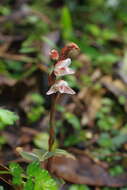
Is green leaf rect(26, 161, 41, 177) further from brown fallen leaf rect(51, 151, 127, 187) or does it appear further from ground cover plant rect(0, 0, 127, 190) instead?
brown fallen leaf rect(51, 151, 127, 187)

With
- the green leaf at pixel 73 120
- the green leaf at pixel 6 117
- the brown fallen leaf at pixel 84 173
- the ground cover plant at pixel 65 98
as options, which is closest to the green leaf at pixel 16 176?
the ground cover plant at pixel 65 98

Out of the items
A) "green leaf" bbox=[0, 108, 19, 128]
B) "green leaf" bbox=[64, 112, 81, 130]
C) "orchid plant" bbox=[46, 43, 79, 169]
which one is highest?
"orchid plant" bbox=[46, 43, 79, 169]

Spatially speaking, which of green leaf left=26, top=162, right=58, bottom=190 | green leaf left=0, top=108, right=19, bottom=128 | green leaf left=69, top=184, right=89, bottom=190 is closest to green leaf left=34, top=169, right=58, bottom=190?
green leaf left=26, top=162, right=58, bottom=190

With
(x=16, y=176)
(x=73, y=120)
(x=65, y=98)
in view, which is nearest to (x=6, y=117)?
(x=16, y=176)

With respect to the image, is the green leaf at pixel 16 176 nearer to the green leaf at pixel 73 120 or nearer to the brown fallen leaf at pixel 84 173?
the brown fallen leaf at pixel 84 173

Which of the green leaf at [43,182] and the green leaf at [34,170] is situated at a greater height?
the green leaf at [34,170]

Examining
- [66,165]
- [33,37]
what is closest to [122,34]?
[33,37]

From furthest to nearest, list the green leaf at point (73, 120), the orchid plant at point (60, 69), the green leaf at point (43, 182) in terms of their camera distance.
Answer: the green leaf at point (73, 120) < the orchid plant at point (60, 69) < the green leaf at point (43, 182)

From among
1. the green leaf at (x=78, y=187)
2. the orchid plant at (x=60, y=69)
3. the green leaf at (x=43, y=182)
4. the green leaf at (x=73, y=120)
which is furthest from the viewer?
the green leaf at (x=73, y=120)
